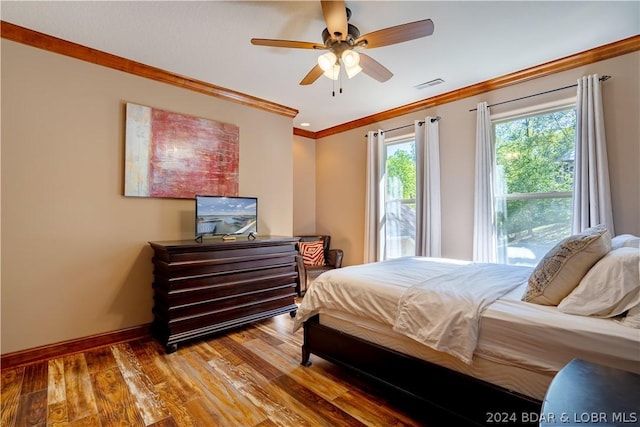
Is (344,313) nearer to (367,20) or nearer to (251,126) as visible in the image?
(367,20)

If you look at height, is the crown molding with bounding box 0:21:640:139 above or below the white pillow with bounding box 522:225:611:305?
above

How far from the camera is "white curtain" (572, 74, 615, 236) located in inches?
101

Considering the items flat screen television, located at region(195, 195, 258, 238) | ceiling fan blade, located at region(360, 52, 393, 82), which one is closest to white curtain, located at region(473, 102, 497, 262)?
ceiling fan blade, located at region(360, 52, 393, 82)

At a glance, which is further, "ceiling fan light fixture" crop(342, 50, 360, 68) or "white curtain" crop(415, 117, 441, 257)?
"white curtain" crop(415, 117, 441, 257)

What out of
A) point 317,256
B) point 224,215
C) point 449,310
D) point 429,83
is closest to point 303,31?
point 429,83

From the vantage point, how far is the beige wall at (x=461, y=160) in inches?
101

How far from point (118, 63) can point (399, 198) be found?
357 cm

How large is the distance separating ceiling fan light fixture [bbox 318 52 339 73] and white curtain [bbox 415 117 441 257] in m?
2.06

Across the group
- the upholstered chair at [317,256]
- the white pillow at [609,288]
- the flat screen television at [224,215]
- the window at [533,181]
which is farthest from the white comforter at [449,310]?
the upholstered chair at [317,256]

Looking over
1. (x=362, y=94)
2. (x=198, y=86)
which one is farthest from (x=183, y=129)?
(x=362, y=94)

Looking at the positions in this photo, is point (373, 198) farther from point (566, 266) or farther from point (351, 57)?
point (566, 266)

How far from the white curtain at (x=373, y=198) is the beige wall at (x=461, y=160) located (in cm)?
24

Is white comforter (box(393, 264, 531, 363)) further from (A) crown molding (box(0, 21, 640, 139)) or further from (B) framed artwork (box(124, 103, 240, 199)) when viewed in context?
(B) framed artwork (box(124, 103, 240, 199))

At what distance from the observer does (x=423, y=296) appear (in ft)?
5.60
